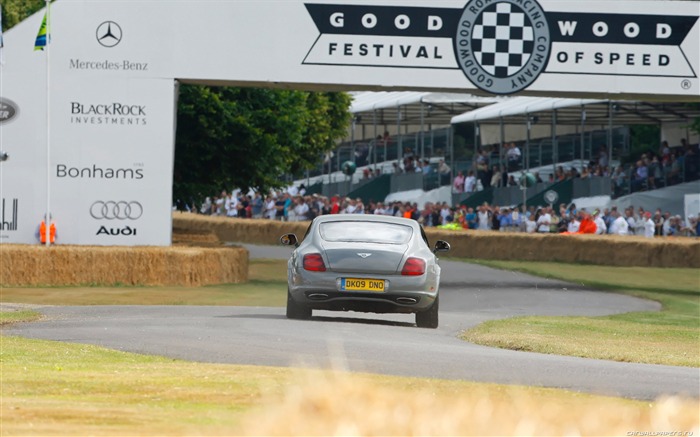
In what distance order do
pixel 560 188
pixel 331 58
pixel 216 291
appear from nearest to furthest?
pixel 216 291 → pixel 331 58 → pixel 560 188

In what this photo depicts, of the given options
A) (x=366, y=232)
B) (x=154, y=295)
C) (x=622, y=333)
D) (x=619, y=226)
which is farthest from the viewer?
(x=619, y=226)

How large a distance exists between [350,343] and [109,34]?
14.7 meters

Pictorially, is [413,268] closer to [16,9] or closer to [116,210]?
[116,210]

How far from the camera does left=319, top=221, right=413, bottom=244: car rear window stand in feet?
55.8

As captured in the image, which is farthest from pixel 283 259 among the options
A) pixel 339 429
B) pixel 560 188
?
pixel 339 429

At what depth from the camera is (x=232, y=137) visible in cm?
3450

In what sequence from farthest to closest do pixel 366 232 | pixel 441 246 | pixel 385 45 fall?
pixel 385 45, pixel 441 246, pixel 366 232

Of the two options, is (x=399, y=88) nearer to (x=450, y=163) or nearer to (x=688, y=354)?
(x=688, y=354)

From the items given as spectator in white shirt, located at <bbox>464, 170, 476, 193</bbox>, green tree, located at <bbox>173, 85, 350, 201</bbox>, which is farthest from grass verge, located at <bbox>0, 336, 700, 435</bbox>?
spectator in white shirt, located at <bbox>464, 170, 476, 193</bbox>

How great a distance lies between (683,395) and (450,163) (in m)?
40.9

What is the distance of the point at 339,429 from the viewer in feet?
21.8

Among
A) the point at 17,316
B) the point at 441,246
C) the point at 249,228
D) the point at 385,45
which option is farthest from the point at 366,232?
the point at 249,228

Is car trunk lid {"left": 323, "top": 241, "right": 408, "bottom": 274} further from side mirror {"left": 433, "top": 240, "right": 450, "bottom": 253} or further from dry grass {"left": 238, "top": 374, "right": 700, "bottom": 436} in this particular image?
dry grass {"left": 238, "top": 374, "right": 700, "bottom": 436}

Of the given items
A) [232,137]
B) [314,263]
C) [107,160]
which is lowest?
[314,263]
